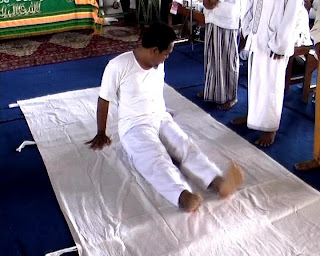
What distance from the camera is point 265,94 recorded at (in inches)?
100

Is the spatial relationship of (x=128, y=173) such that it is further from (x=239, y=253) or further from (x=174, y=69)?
(x=174, y=69)

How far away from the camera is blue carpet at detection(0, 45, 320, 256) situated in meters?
1.93

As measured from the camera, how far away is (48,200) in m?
2.13

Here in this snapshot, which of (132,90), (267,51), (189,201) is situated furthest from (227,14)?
(189,201)

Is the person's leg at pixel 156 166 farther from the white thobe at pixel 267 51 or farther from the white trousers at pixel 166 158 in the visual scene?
the white thobe at pixel 267 51

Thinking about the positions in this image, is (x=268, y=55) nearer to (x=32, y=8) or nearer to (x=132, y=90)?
(x=132, y=90)

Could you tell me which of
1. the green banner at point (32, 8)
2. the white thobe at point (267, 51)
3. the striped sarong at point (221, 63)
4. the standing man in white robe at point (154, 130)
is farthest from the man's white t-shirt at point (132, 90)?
the green banner at point (32, 8)

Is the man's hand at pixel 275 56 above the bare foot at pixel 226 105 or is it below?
above

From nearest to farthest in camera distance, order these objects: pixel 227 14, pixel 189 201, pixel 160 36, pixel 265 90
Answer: pixel 189 201, pixel 160 36, pixel 265 90, pixel 227 14

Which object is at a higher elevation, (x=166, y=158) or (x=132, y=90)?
(x=132, y=90)

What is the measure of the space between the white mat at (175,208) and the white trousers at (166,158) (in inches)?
3.4

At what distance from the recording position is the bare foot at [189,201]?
1.94 m

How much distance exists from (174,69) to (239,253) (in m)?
2.44

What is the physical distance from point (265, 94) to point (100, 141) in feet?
3.39
